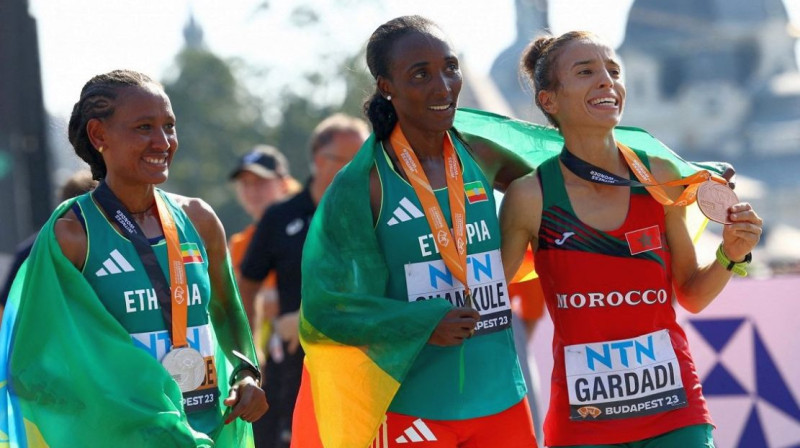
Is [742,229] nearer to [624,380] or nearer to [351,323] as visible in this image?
[624,380]

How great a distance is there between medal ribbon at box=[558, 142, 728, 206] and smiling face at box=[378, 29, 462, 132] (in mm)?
516

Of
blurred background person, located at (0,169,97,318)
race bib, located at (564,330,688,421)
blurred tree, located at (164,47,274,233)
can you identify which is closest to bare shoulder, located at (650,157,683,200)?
race bib, located at (564,330,688,421)

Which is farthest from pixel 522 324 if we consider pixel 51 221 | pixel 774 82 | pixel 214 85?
pixel 774 82

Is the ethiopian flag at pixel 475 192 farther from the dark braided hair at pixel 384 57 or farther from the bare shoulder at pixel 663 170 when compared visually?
the bare shoulder at pixel 663 170

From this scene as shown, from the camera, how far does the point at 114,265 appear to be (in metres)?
4.14

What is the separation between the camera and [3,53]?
283 inches

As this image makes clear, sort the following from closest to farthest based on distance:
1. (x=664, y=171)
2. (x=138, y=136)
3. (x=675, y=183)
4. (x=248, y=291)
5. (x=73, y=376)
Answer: (x=73, y=376)
(x=138, y=136)
(x=675, y=183)
(x=664, y=171)
(x=248, y=291)

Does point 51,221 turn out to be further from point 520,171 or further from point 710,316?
point 710,316

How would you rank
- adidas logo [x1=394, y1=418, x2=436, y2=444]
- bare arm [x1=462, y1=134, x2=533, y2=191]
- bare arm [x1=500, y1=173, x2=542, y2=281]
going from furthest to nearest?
bare arm [x1=462, y1=134, x2=533, y2=191] < bare arm [x1=500, y1=173, x2=542, y2=281] < adidas logo [x1=394, y1=418, x2=436, y2=444]

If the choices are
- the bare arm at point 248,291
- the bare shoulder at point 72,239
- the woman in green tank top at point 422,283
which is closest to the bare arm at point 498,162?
the woman in green tank top at point 422,283

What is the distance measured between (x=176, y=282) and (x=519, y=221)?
48.2 inches

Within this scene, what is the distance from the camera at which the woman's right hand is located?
4.03 metres

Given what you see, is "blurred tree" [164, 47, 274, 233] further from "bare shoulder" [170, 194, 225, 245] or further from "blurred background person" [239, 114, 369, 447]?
"bare shoulder" [170, 194, 225, 245]

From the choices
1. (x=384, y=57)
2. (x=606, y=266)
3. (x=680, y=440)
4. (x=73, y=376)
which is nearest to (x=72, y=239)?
(x=73, y=376)
